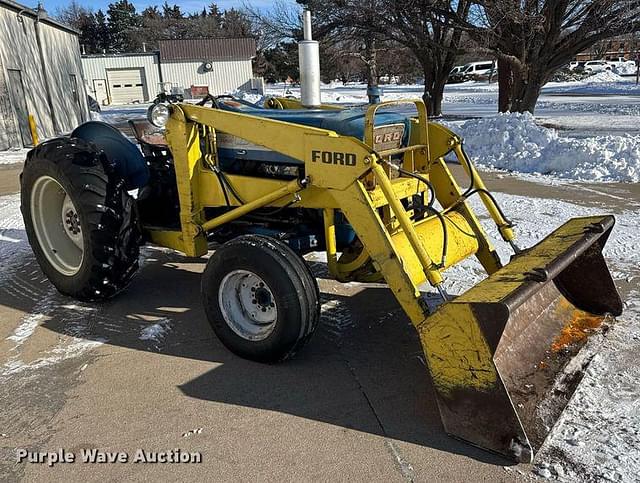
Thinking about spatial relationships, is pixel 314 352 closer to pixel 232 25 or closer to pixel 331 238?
pixel 331 238

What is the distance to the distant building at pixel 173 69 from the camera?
141 feet

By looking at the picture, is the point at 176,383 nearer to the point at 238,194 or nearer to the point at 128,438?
the point at 128,438

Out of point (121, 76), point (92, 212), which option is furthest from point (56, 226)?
point (121, 76)

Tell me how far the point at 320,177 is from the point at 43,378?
2.10 meters

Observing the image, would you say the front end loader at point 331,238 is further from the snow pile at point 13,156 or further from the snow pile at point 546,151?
the snow pile at point 13,156

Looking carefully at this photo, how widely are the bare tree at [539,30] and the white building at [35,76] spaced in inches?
454

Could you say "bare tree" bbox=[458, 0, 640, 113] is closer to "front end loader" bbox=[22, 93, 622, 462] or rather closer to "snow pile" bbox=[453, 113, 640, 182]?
"snow pile" bbox=[453, 113, 640, 182]

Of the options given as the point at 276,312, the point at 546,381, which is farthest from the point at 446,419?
the point at 276,312

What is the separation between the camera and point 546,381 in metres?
3.15

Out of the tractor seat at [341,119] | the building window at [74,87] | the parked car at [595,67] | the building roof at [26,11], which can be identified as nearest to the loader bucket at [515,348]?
the tractor seat at [341,119]

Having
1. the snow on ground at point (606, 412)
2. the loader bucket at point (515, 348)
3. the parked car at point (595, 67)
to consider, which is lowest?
the parked car at point (595, 67)

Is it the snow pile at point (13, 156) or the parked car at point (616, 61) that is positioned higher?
the snow pile at point (13, 156)

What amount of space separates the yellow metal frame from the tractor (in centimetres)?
1

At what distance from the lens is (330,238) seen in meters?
3.68
